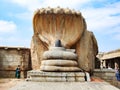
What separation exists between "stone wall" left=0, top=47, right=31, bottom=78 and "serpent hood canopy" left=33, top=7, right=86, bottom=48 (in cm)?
479

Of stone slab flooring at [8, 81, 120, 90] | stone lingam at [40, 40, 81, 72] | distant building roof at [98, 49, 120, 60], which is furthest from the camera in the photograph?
distant building roof at [98, 49, 120, 60]

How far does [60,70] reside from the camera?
780 cm

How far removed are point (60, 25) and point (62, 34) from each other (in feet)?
0.94

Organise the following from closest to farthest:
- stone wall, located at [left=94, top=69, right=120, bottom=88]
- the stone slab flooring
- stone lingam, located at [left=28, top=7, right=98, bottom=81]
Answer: the stone slab flooring → stone lingam, located at [left=28, top=7, right=98, bottom=81] → stone wall, located at [left=94, top=69, right=120, bottom=88]

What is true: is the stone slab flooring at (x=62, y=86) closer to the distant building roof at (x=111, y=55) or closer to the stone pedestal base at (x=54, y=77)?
the stone pedestal base at (x=54, y=77)

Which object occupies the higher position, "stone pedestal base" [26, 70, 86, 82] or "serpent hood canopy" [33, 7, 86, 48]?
"serpent hood canopy" [33, 7, 86, 48]

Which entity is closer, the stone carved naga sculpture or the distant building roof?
the stone carved naga sculpture

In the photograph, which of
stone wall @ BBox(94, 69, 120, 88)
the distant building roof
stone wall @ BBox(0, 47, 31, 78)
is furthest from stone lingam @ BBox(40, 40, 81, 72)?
the distant building roof

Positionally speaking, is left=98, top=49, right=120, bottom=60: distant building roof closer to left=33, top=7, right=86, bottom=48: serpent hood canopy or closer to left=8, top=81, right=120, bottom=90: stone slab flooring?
left=33, top=7, right=86, bottom=48: serpent hood canopy

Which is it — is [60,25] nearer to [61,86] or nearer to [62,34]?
[62,34]

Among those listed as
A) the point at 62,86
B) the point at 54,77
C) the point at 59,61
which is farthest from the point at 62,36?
the point at 62,86

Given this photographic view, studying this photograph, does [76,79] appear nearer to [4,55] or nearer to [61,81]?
[61,81]

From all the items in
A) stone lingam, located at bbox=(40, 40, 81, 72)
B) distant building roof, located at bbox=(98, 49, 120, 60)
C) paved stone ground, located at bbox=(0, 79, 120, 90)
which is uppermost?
distant building roof, located at bbox=(98, 49, 120, 60)

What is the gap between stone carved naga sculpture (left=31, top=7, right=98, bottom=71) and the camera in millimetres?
9008
